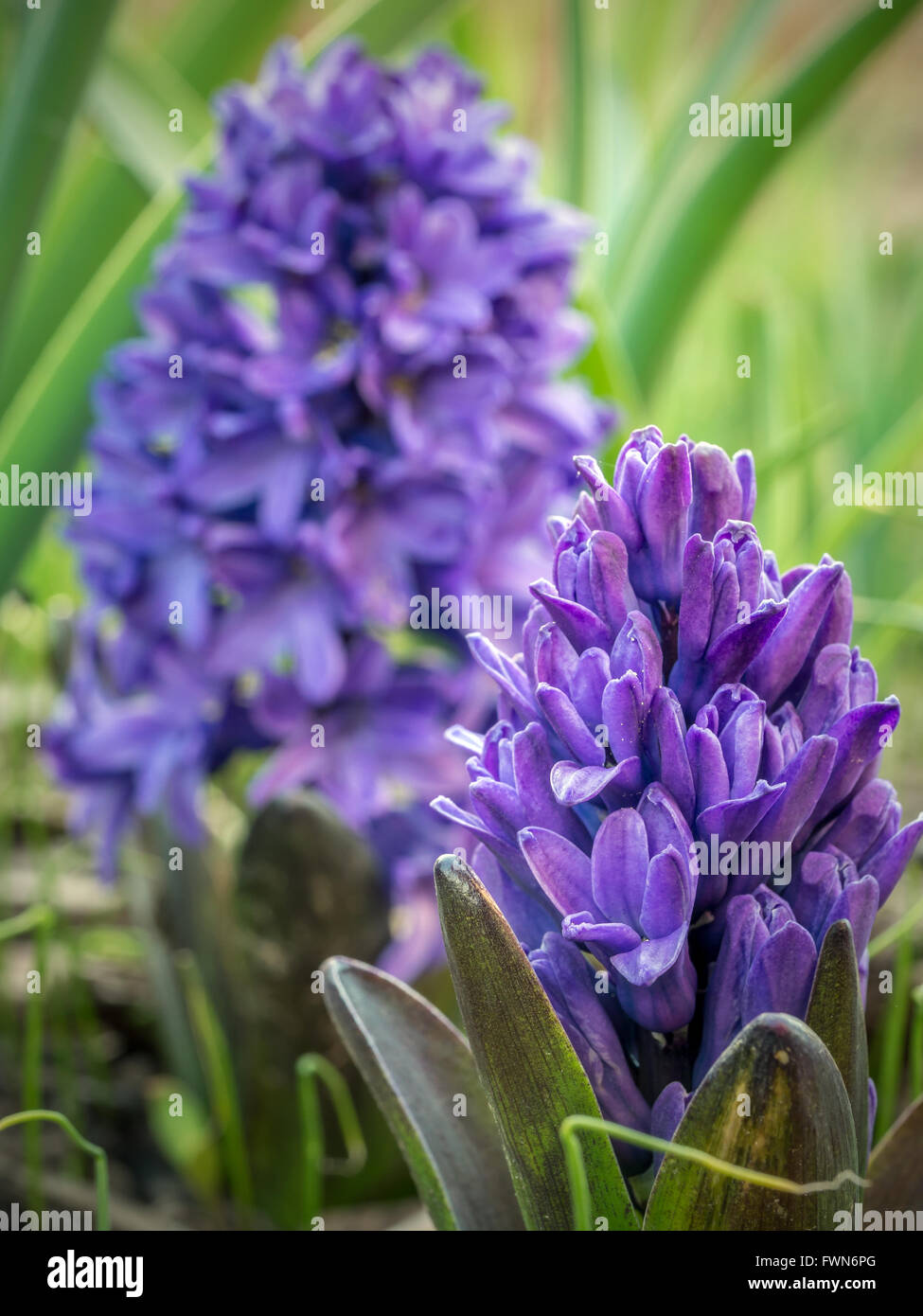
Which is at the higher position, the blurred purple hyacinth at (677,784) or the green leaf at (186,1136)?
the blurred purple hyacinth at (677,784)

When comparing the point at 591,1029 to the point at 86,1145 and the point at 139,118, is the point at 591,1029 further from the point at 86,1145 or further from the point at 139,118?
the point at 139,118

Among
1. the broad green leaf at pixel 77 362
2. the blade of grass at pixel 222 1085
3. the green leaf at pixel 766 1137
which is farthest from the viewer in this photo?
the broad green leaf at pixel 77 362

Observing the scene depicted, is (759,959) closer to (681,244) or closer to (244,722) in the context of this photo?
(244,722)

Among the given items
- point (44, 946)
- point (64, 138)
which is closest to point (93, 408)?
point (64, 138)

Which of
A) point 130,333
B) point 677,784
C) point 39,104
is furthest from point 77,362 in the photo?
point 677,784

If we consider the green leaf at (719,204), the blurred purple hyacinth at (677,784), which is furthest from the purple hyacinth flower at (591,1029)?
→ the green leaf at (719,204)

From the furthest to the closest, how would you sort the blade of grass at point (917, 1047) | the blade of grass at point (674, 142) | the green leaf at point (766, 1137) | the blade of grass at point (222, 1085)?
the blade of grass at point (674, 142) → the blade of grass at point (222, 1085) → the blade of grass at point (917, 1047) → the green leaf at point (766, 1137)

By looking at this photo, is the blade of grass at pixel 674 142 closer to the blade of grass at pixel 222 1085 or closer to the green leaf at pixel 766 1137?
the blade of grass at pixel 222 1085

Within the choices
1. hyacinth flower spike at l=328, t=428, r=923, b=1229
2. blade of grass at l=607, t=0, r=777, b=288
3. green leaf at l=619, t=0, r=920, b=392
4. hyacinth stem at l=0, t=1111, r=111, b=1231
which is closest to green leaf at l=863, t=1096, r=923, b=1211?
hyacinth flower spike at l=328, t=428, r=923, b=1229
